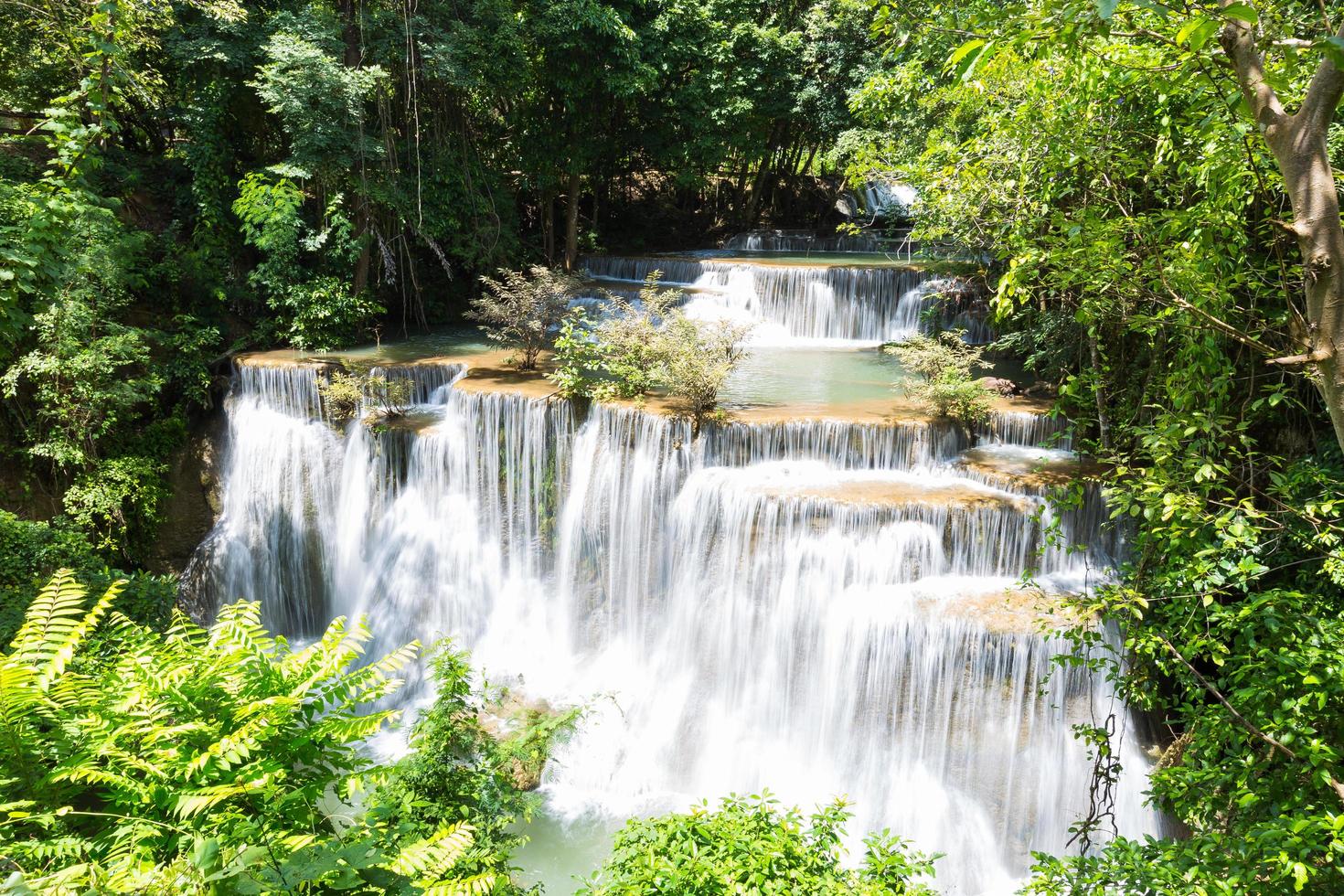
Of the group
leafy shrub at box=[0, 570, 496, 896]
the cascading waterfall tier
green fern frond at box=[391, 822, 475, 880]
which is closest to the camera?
leafy shrub at box=[0, 570, 496, 896]

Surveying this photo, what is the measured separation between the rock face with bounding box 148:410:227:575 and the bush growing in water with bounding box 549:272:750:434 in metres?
5.48

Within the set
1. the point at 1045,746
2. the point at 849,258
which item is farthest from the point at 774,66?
the point at 1045,746

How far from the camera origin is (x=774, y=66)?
18734 mm

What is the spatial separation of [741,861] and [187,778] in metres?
2.60

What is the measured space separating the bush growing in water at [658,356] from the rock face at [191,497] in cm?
548

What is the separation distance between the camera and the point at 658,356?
374 inches

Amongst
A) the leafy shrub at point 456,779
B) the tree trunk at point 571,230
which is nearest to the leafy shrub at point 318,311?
the tree trunk at point 571,230

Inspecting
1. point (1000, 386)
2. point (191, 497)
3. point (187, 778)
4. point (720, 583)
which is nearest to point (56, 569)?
point (191, 497)

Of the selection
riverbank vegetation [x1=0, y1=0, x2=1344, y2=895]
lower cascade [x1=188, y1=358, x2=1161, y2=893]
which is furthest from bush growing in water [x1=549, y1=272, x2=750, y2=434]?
lower cascade [x1=188, y1=358, x2=1161, y2=893]

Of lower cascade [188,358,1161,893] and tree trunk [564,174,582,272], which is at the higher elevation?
tree trunk [564,174,582,272]

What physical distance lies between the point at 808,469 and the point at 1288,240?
464cm

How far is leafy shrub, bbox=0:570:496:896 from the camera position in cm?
225

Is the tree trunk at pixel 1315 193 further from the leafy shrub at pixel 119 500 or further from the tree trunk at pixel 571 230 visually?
the tree trunk at pixel 571 230

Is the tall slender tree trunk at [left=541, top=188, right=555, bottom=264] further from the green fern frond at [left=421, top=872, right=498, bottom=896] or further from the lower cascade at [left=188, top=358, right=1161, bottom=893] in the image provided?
the green fern frond at [left=421, top=872, right=498, bottom=896]
